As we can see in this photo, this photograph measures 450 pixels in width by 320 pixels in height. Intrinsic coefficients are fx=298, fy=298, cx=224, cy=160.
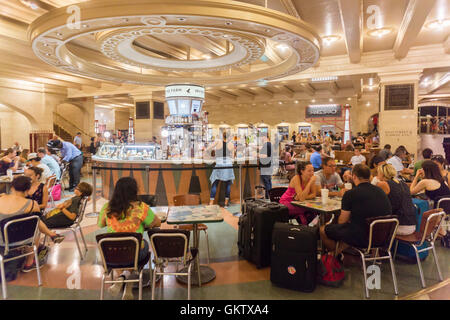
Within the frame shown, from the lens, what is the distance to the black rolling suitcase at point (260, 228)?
3625 millimetres

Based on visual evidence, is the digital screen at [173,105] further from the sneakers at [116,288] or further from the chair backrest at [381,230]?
the chair backrest at [381,230]

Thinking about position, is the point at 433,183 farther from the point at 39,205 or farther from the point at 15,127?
the point at 15,127

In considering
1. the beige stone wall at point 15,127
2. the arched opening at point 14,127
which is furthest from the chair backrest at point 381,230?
the beige stone wall at point 15,127

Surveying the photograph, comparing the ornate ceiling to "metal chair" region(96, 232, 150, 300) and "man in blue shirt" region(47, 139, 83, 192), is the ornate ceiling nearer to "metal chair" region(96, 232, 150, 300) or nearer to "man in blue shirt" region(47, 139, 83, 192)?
"man in blue shirt" region(47, 139, 83, 192)

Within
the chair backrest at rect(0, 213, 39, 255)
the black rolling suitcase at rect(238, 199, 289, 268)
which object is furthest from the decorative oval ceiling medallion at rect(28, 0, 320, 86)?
the chair backrest at rect(0, 213, 39, 255)

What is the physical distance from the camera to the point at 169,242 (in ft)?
8.86

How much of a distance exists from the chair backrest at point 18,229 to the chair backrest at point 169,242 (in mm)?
1438

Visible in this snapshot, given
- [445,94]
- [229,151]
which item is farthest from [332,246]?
[445,94]

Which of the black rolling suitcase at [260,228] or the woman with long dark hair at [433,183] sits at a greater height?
the woman with long dark hair at [433,183]

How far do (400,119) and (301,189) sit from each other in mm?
7356

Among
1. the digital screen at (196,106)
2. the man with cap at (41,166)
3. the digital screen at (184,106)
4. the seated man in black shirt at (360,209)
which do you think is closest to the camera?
the seated man in black shirt at (360,209)

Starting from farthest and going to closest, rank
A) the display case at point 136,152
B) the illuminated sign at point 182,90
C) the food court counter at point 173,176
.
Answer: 1. the illuminated sign at point 182,90
2. the display case at point 136,152
3. the food court counter at point 173,176

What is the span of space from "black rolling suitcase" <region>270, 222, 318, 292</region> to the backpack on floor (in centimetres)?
26

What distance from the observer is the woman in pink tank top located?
4.07 m
